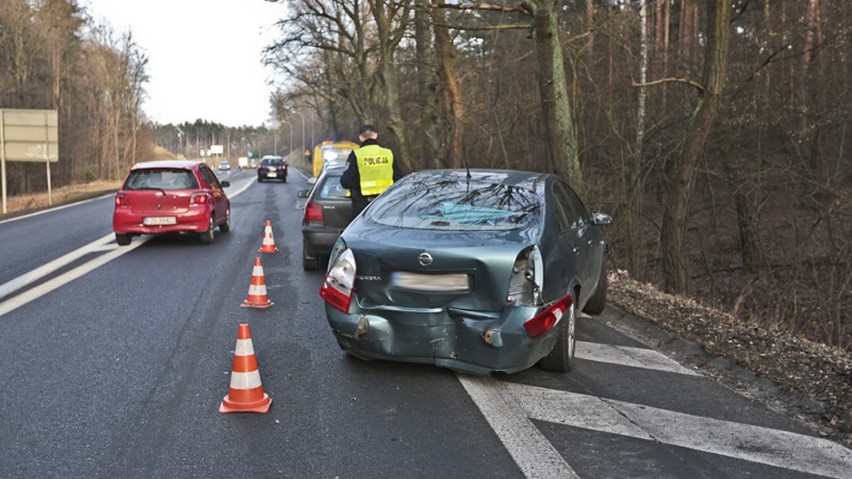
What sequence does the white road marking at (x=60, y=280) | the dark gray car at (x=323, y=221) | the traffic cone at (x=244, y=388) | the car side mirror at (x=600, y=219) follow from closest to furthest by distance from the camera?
1. the traffic cone at (x=244, y=388)
2. the car side mirror at (x=600, y=219)
3. the white road marking at (x=60, y=280)
4. the dark gray car at (x=323, y=221)

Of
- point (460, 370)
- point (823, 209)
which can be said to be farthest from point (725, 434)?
point (823, 209)

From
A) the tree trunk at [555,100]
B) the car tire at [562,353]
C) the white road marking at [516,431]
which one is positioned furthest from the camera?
the tree trunk at [555,100]

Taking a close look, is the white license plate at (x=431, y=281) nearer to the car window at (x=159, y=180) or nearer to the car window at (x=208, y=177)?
the car window at (x=159, y=180)

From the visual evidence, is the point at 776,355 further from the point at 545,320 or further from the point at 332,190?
the point at 332,190

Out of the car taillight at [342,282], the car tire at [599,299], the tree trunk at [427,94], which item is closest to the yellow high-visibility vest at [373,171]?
the car tire at [599,299]

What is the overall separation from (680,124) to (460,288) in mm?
13825

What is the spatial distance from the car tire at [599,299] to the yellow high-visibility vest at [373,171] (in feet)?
9.85

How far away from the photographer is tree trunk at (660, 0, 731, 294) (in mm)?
11633

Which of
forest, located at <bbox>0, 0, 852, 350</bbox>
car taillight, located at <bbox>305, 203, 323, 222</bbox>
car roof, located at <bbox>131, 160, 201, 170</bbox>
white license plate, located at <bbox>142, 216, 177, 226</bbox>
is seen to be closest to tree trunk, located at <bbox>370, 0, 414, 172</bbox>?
forest, located at <bbox>0, 0, 852, 350</bbox>

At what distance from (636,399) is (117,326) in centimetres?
479

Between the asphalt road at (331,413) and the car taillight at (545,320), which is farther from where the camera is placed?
the car taillight at (545,320)

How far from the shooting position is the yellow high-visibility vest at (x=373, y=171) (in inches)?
369

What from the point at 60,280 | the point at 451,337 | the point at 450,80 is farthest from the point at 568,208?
the point at 450,80

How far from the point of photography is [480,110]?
24.0 meters
